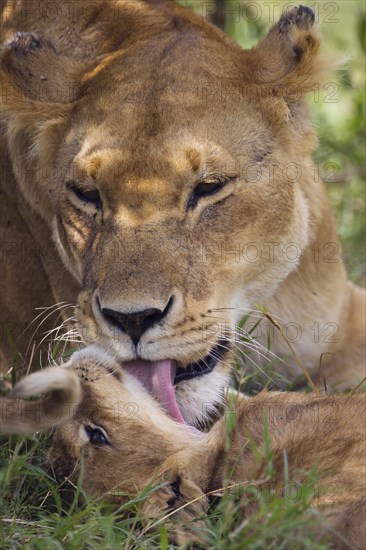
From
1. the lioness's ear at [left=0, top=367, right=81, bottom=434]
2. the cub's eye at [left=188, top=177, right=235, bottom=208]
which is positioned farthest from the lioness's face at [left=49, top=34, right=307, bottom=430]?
the lioness's ear at [left=0, top=367, right=81, bottom=434]

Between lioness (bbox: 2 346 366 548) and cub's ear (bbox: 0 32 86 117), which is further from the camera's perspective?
cub's ear (bbox: 0 32 86 117)

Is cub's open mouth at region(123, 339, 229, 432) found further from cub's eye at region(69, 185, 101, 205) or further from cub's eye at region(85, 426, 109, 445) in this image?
cub's eye at region(69, 185, 101, 205)

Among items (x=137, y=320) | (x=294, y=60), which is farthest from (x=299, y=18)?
(x=137, y=320)

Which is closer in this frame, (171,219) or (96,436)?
(96,436)

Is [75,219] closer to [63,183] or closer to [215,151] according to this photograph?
[63,183]

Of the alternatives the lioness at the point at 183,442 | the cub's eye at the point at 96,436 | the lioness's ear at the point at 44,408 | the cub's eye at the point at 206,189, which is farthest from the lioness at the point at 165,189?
the lioness's ear at the point at 44,408

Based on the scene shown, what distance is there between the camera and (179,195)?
3.56 meters

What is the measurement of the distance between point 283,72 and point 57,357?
1.32 metres

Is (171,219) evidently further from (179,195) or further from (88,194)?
(88,194)

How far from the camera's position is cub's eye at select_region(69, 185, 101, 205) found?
3709 mm

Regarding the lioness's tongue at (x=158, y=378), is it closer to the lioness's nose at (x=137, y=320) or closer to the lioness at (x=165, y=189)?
the lioness at (x=165, y=189)

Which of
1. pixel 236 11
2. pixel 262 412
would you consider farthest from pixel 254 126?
pixel 236 11

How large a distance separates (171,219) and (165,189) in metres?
0.10

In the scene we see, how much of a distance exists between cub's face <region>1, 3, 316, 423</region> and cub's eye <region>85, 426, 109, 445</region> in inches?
9.0
